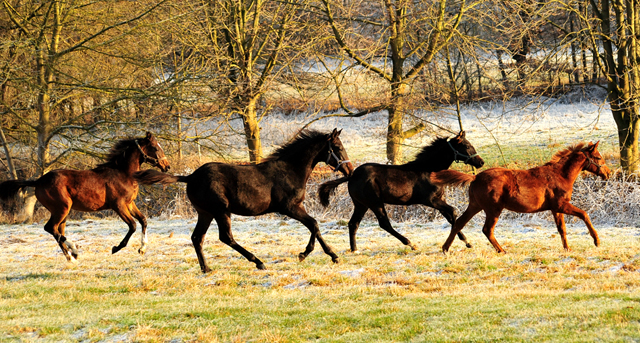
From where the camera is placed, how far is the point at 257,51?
21.0m

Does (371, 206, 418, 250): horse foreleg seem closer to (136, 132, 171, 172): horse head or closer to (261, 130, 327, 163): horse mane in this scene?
(261, 130, 327, 163): horse mane

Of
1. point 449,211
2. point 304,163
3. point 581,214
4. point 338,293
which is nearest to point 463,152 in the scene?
point 449,211

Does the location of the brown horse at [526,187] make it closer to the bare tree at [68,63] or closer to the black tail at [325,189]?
the black tail at [325,189]

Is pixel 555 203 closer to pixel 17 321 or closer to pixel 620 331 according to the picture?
pixel 620 331

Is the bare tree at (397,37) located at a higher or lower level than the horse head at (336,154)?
higher

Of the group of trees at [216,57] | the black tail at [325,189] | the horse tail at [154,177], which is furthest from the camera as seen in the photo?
the group of trees at [216,57]

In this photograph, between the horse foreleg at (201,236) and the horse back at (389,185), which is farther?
the horse back at (389,185)

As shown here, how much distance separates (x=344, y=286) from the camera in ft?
25.9

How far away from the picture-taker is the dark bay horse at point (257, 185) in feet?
30.4

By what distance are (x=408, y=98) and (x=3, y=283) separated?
11576mm

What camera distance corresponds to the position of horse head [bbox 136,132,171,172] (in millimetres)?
11422

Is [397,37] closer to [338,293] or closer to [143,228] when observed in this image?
[143,228]

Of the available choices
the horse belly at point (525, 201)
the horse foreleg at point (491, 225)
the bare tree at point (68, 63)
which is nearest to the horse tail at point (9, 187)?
the bare tree at point (68, 63)

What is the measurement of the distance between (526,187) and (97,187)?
23.4 ft
